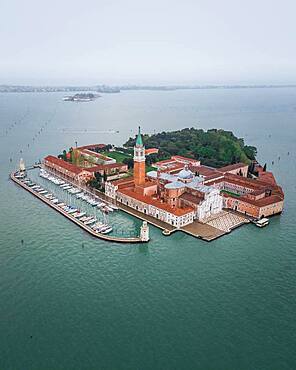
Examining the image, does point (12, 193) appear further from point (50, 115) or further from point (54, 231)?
point (50, 115)

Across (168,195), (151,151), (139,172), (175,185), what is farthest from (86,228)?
(151,151)

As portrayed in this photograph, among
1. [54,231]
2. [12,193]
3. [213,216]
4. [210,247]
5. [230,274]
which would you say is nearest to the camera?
[230,274]

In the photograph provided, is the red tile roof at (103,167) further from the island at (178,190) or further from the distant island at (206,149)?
the distant island at (206,149)

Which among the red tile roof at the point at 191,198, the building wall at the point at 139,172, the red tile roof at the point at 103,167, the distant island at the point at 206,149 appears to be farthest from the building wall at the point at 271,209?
the red tile roof at the point at 103,167

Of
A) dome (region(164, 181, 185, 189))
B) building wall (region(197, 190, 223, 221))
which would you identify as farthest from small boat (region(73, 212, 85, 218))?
building wall (region(197, 190, 223, 221))

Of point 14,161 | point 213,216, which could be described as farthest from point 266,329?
point 14,161
